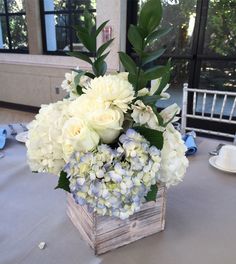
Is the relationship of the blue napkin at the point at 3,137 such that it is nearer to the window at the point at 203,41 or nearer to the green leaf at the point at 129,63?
the green leaf at the point at 129,63

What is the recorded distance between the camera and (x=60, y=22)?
11.6ft

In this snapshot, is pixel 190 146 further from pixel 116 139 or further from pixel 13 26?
pixel 13 26

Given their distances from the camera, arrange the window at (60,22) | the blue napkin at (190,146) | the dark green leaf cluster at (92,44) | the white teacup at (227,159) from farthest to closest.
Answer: the window at (60,22)
the blue napkin at (190,146)
the white teacup at (227,159)
the dark green leaf cluster at (92,44)

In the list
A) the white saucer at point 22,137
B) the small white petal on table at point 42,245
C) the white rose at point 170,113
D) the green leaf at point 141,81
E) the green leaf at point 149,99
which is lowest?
the small white petal on table at point 42,245

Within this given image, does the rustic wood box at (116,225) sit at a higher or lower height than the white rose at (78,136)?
lower

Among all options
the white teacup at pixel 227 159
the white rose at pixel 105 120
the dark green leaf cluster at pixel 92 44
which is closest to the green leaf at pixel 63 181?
the white rose at pixel 105 120

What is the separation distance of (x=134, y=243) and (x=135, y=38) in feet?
1.49

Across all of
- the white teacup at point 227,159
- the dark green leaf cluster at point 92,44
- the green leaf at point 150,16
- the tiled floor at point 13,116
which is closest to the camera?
the green leaf at point 150,16

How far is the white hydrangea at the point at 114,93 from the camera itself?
0.49 meters

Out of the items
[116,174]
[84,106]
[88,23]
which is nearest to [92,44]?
[88,23]

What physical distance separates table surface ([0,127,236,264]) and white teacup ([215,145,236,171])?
0.11 feet

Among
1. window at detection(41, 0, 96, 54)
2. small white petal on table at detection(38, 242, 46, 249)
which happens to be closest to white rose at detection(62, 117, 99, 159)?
small white petal on table at detection(38, 242, 46, 249)

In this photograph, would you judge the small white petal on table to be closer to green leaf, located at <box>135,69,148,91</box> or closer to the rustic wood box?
the rustic wood box

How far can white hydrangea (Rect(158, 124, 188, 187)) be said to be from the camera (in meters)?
0.54
